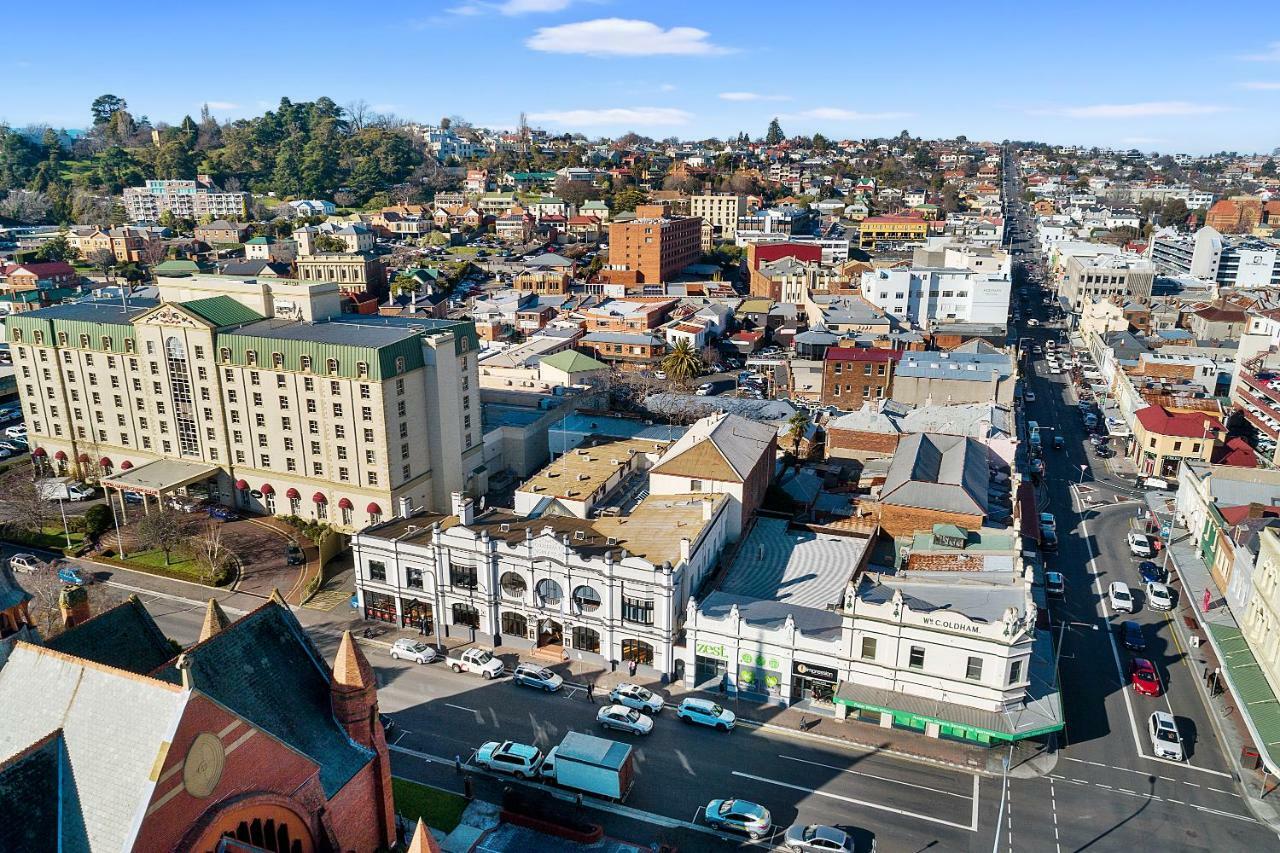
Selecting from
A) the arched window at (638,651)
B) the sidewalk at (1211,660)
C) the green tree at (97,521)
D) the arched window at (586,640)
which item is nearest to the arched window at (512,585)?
the arched window at (586,640)

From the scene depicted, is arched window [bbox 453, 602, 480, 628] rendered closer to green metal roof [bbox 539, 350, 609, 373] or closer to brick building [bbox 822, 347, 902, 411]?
→ green metal roof [bbox 539, 350, 609, 373]

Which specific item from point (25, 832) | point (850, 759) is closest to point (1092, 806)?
point (850, 759)

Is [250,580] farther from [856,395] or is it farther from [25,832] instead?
[856,395]

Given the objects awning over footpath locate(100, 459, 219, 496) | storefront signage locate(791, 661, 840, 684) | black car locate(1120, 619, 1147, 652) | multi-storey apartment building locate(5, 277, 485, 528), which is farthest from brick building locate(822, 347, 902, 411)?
awning over footpath locate(100, 459, 219, 496)

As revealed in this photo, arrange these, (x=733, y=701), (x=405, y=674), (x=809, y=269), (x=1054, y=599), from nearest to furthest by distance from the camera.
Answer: (x=733, y=701)
(x=405, y=674)
(x=1054, y=599)
(x=809, y=269)

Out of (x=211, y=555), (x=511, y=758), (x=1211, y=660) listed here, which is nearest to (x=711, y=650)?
(x=511, y=758)

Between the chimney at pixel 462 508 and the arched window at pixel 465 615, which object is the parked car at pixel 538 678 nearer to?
the arched window at pixel 465 615

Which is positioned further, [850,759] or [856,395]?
[856,395]

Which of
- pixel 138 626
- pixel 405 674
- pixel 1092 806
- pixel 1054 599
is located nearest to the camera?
pixel 138 626
